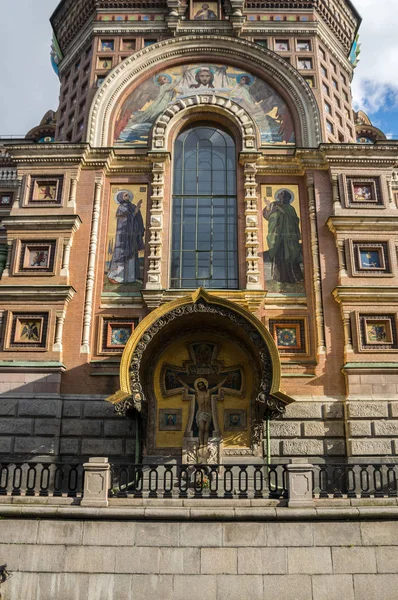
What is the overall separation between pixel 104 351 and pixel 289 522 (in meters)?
8.44

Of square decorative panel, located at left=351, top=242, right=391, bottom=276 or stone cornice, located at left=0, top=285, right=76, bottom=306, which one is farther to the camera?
square decorative panel, located at left=351, top=242, right=391, bottom=276

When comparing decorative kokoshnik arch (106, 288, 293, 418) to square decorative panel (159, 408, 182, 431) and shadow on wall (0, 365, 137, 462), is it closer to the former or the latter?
square decorative panel (159, 408, 182, 431)

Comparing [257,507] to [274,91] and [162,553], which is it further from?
[274,91]

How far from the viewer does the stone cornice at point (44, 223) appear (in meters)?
20.7

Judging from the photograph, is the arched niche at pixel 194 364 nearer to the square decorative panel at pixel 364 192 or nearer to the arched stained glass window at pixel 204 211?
the arched stained glass window at pixel 204 211

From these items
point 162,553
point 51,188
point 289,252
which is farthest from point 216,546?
point 51,188

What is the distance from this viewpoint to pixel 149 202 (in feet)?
70.9

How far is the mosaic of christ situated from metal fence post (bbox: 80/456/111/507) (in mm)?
12801

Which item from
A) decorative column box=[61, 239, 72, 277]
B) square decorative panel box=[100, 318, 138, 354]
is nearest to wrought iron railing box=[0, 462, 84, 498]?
square decorative panel box=[100, 318, 138, 354]

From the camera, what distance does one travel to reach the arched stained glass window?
2091cm

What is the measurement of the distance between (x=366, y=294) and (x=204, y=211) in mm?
6499

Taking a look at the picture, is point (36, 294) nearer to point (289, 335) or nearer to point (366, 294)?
point (289, 335)

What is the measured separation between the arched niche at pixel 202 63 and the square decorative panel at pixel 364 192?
254 cm

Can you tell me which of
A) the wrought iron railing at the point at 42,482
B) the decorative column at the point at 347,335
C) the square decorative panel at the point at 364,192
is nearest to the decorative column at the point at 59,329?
the wrought iron railing at the point at 42,482
